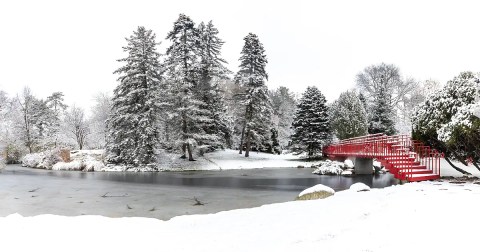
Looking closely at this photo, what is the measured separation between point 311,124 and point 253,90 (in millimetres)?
8647

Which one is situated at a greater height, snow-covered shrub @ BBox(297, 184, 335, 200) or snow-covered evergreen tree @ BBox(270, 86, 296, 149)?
snow-covered evergreen tree @ BBox(270, 86, 296, 149)

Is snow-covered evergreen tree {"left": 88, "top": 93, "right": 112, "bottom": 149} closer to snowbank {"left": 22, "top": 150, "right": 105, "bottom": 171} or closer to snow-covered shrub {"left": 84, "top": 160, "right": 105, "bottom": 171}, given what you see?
snowbank {"left": 22, "top": 150, "right": 105, "bottom": 171}

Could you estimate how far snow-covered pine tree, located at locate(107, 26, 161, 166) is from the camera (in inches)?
1340

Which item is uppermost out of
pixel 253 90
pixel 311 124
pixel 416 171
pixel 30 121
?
pixel 253 90

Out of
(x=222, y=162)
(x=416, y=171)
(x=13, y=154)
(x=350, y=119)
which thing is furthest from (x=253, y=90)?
(x=13, y=154)

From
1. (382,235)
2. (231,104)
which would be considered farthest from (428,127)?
(231,104)

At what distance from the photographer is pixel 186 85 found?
117ft

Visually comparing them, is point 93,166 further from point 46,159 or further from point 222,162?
point 222,162

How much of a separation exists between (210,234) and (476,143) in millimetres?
11002

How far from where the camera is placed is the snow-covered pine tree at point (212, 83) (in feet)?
128

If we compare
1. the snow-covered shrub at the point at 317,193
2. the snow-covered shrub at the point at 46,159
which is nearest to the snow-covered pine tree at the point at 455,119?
the snow-covered shrub at the point at 317,193

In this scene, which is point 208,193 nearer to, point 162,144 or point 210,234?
point 210,234

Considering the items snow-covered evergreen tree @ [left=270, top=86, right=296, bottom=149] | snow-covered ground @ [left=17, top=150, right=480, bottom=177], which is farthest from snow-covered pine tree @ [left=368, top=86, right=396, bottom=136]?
snow-covered evergreen tree @ [left=270, top=86, right=296, bottom=149]

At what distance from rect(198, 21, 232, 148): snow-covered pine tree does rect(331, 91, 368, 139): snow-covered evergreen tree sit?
14.4 metres
